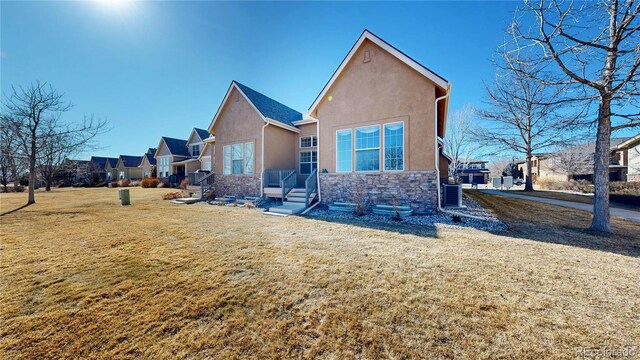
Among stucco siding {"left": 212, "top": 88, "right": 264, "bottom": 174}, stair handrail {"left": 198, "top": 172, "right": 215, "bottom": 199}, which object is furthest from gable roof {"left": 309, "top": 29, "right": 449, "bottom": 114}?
stair handrail {"left": 198, "top": 172, "right": 215, "bottom": 199}

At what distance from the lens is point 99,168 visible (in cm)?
4116

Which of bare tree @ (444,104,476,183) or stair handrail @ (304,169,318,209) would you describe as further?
bare tree @ (444,104,476,183)

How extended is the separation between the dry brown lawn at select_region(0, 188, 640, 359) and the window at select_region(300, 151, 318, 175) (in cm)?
909

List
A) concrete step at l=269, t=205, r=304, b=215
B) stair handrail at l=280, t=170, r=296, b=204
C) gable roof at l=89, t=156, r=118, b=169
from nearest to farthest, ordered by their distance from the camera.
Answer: concrete step at l=269, t=205, r=304, b=215 < stair handrail at l=280, t=170, r=296, b=204 < gable roof at l=89, t=156, r=118, b=169

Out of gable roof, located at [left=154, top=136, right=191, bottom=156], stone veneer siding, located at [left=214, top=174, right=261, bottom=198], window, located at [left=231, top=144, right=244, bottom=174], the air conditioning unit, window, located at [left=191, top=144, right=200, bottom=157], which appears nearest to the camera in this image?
the air conditioning unit

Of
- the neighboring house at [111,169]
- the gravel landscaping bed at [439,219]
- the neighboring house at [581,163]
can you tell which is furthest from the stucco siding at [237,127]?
the neighboring house at [111,169]

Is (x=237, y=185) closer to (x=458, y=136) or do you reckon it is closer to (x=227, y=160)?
(x=227, y=160)

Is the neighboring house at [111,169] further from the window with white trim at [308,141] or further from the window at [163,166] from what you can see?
the window with white trim at [308,141]

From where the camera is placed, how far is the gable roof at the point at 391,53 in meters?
8.78

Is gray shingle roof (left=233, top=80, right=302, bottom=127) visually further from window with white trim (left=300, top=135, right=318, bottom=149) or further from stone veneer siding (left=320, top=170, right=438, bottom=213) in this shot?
stone veneer siding (left=320, top=170, right=438, bottom=213)

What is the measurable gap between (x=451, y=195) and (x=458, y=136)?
51.1ft

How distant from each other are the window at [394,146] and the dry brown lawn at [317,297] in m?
4.50

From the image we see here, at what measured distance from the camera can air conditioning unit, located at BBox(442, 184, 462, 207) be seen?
10586 mm

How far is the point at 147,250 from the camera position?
5.22 metres
